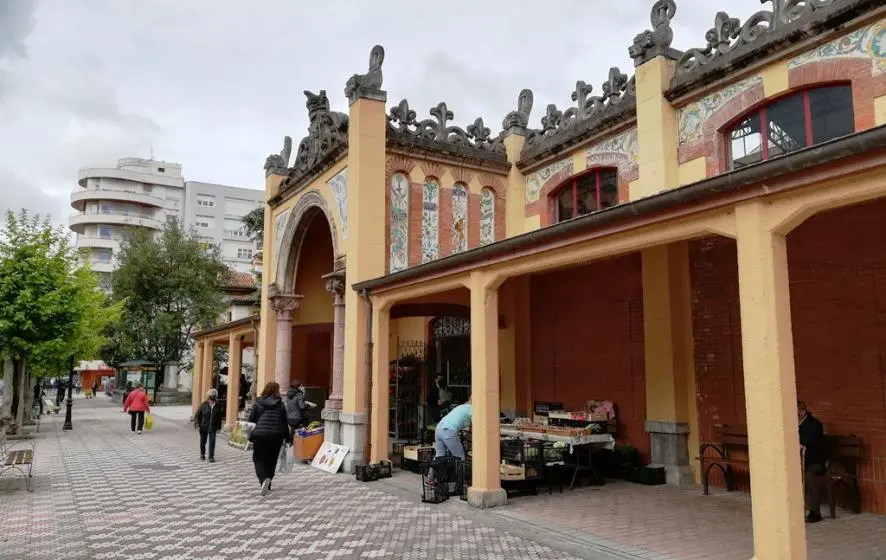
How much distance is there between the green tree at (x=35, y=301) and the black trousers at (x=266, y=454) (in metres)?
10.6

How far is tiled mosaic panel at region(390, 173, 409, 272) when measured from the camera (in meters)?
12.7

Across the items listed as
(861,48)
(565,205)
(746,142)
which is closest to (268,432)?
(565,205)

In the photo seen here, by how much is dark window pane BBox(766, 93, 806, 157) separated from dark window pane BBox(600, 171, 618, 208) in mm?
2979

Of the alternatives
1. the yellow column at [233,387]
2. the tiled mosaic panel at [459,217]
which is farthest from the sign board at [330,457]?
the yellow column at [233,387]

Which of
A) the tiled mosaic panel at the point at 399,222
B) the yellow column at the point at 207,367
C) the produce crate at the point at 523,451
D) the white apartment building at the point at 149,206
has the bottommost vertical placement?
the produce crate at the point at 523,451

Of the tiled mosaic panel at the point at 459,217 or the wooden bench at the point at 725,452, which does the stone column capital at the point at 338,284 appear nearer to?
the tiled mosaic panel at the point at 459,217

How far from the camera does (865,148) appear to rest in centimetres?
447

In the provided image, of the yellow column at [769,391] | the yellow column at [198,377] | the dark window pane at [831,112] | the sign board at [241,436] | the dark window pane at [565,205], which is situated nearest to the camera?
the yellow column at [769,391]

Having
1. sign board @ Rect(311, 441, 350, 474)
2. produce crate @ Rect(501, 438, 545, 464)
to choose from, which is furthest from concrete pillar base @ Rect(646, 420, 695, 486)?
sign board @ Rect(311, 441, 350, 474)

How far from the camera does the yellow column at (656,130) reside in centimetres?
1055

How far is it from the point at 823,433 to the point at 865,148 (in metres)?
4.93

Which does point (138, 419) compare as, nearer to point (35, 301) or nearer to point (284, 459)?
point (35, 301)

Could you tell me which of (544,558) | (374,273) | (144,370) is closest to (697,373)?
(544,558)

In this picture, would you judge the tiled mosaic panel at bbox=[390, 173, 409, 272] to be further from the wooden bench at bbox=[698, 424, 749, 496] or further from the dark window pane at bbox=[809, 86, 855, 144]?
the dark window pane at bbox=[809, 86, 855, 144]
